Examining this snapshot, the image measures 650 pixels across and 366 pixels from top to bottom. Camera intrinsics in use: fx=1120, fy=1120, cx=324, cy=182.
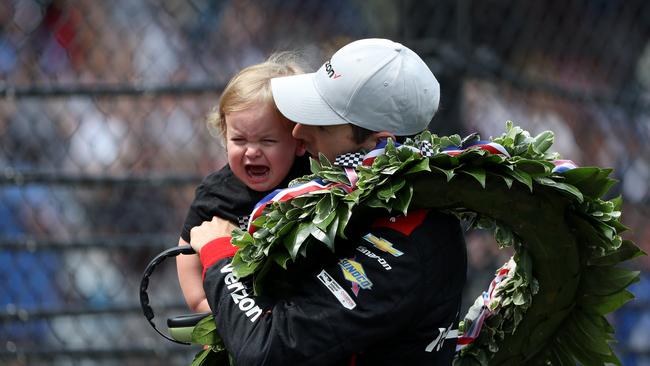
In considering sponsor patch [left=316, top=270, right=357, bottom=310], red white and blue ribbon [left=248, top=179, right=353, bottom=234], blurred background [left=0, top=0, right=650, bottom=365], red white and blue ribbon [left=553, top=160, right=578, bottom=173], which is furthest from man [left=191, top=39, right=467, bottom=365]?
blurred background [left=0, top=0, right=650, bottom=365]

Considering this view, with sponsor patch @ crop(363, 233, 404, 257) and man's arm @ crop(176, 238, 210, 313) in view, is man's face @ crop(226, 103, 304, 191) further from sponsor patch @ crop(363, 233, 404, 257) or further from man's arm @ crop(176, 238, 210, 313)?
sponsor patch @ crop(363, 233, 404, 257)

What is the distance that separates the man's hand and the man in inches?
1.6

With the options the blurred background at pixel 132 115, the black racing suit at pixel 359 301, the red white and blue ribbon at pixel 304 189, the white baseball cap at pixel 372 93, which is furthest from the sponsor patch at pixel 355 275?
the blurred background at pixel 132 115

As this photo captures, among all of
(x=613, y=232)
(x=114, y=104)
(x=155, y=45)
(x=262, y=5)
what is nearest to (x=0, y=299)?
(x=114, y=104)

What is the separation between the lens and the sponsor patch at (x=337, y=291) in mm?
2059

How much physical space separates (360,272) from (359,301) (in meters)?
0.05

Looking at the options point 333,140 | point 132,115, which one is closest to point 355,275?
point 333,140

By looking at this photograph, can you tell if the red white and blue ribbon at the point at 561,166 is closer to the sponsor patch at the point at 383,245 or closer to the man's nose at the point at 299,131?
the sponsor patch at the point at 383,245

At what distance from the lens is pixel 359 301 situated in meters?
2.06

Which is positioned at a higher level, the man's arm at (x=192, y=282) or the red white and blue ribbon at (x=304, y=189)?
the red white and blue ribbon at (x=304, y=189)

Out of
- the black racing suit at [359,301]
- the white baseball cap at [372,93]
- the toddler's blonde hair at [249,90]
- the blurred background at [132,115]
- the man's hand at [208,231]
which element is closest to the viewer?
the black racing suit at [359,301]

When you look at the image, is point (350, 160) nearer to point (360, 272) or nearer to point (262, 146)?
point (360, 272)

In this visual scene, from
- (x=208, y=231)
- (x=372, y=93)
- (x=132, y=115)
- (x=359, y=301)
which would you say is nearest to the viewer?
(x=359, y=301)

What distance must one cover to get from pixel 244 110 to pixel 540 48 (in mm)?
2448
